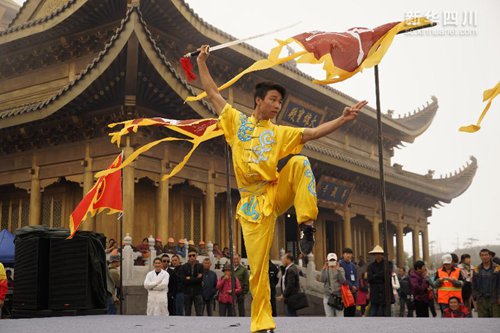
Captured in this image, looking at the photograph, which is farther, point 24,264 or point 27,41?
point 27,41

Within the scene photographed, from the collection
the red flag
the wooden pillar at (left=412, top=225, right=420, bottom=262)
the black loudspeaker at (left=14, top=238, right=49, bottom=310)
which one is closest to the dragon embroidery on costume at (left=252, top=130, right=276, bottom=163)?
the black loudspeaker at (left=14, top=238, right=49, bottom=310)

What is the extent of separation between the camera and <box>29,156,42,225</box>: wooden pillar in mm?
15000

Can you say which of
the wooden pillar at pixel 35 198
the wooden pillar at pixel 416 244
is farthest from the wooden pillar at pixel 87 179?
the wooden pillar at pixel 416 244

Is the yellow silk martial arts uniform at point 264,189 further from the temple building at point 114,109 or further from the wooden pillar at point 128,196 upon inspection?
the wooden pillar at point 128,196

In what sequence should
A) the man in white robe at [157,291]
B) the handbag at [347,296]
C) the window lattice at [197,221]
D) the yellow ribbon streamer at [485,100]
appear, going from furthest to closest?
the window lattice at [197,221], the man in white robe at [157,291], the handbag at [347,296], the yellow ribbon streamer at [485,100]

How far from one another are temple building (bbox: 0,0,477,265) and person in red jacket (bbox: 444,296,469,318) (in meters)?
6.80

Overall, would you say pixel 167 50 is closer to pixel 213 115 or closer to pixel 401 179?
pixel 213 115

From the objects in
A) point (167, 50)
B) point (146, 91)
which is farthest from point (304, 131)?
point (167, 50)

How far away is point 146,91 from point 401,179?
→ 12.4 meters

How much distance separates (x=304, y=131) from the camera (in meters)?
4.08

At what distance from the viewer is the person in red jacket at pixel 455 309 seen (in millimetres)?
8898

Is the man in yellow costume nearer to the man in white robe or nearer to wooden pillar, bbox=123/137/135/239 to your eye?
the man in white robe

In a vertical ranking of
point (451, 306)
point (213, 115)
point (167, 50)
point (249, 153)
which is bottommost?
point (451, 306)

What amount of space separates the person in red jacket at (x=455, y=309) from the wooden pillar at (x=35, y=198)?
996cm
